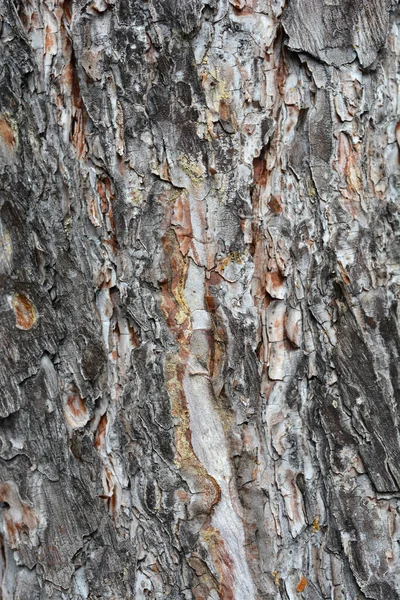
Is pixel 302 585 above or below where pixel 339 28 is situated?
below

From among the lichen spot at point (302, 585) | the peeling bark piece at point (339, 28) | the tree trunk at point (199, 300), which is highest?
the peeling bark piece at point (339, 28)

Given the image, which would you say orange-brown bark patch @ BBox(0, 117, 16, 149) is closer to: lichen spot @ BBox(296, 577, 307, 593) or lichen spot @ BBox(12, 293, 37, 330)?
lichen spot @ BBox(12, 293, 37, 330)

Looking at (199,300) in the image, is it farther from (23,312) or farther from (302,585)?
(302,585)

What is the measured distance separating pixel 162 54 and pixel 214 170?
0.81 feet

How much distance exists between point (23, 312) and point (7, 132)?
359 mm

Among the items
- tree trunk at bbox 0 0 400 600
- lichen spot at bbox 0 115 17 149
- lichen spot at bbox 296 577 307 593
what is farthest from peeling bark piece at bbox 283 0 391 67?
lichen spot at bbox 296 577 307 593

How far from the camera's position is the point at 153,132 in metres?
1.21

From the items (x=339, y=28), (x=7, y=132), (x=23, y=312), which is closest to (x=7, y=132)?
(x=7, y=132)

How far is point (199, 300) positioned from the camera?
1.23 meters

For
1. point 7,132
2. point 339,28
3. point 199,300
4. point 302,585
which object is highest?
point 339,28

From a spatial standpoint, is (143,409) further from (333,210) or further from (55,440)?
(333,210)

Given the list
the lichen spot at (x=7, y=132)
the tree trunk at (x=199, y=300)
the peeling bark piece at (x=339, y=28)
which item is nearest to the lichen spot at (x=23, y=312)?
the tree trunk at (x=199, y=300)

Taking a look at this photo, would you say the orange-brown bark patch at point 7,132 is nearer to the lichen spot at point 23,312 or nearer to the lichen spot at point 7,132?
the lichen spot at point 7,132

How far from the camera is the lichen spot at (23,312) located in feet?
4.02
